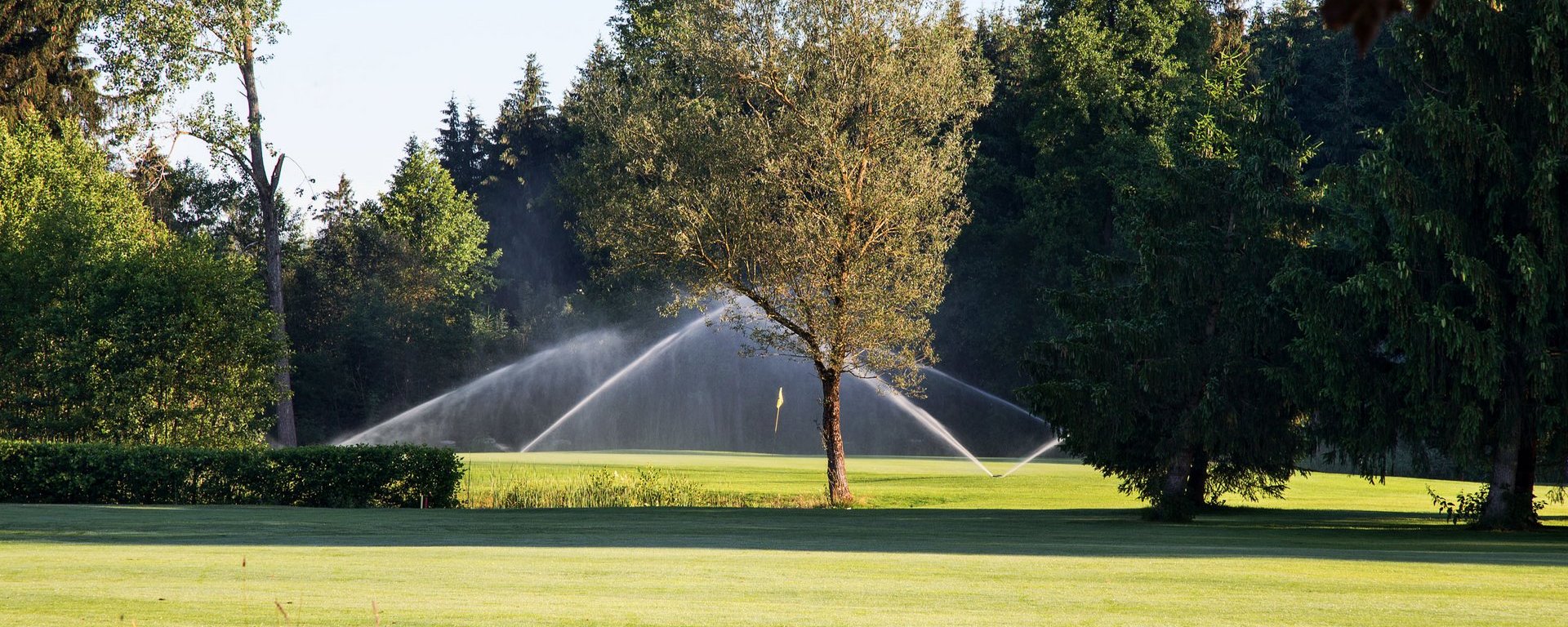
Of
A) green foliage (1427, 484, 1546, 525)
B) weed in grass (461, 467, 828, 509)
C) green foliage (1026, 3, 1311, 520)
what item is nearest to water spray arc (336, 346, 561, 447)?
weed in grass (461, 467, 828, 509)

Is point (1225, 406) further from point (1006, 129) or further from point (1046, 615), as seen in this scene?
point (1006, 129)

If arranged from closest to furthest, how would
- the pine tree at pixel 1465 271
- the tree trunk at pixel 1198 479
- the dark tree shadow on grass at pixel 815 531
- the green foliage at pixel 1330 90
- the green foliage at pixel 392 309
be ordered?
the dark tree shadow on grass at pixel 815 531, the pine tree at pixel 1465 271, the tree trunk at pixel 1198 479, the green foliage at pixel 1330 90, the green foliage at pixel 392 309

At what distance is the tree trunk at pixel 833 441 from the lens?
29391 millimetres

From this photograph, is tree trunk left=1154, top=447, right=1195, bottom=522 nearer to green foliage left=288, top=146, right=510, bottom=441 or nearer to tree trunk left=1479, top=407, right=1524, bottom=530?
tree trunk left=1479, top=407, right=1524, bottom=530

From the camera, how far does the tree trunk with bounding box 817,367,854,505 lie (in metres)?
29.4

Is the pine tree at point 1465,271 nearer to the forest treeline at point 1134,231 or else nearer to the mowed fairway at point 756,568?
the forest treeline at point 1134,231

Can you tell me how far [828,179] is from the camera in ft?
94.9

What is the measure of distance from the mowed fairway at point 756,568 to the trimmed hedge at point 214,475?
175 centimetres

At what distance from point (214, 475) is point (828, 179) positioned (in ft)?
43.4

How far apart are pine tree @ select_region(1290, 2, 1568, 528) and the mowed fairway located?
173 cm

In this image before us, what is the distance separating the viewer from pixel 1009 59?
63.5m

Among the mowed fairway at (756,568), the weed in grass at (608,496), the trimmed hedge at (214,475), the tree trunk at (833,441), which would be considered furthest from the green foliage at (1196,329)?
the trimmed hedge at (214,475)

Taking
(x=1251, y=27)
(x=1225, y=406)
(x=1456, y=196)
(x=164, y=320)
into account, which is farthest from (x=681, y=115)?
(x=1251, y=27)

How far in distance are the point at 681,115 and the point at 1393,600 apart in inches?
958
